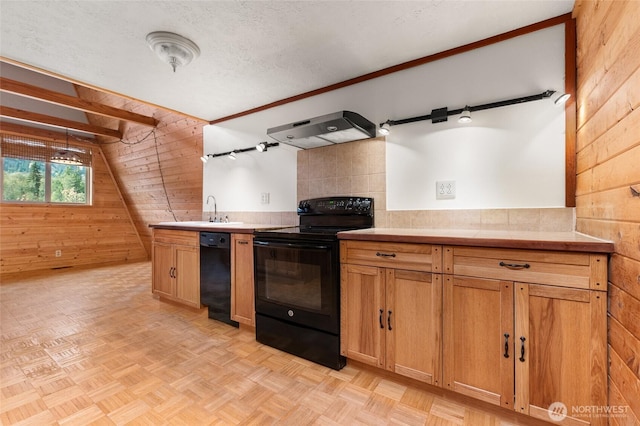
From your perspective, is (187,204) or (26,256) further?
(26,256)

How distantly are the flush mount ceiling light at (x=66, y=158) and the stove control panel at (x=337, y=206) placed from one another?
16.4 ft

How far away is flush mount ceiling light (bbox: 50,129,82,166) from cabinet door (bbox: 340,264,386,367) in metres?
5.81

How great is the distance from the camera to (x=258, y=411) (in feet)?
4.90

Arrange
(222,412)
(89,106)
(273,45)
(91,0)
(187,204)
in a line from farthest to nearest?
(187,204) < (89,106) < (273,45) < (91,0) < (222,412)

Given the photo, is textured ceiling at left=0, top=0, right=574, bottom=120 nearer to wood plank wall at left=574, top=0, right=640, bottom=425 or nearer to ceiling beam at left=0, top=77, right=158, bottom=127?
wood plank wall at left=574, top=0, right=640, bottom=425

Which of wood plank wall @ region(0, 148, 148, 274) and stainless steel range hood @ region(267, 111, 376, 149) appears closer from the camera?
stainless steel range hood @ region(267, 111, 376, 149)

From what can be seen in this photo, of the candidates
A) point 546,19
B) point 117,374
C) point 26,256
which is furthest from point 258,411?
point 26,256

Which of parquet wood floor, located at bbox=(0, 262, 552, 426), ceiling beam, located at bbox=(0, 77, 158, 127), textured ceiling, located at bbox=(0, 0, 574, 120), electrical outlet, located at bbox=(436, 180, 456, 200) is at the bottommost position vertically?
parquet wood floor, located at bbox=(0, 262, 552, 426)

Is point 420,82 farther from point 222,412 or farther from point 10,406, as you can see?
point 10,406

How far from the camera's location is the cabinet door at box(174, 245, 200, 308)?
9.22 ft

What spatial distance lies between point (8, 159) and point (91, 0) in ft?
17.5

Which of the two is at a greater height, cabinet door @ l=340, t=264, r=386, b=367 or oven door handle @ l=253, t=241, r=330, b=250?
oven door handle @ l=253, t=241, r=330, b=250

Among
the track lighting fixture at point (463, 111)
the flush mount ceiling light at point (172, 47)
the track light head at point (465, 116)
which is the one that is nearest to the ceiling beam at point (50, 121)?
the flush mount ceiling light at point (172, 47)

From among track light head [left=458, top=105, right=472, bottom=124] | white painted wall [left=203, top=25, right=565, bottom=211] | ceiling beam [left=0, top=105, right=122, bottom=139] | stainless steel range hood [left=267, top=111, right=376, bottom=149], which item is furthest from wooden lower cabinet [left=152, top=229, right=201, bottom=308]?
ceiling beam [left=0, top=105, right=122, bottom=139]
